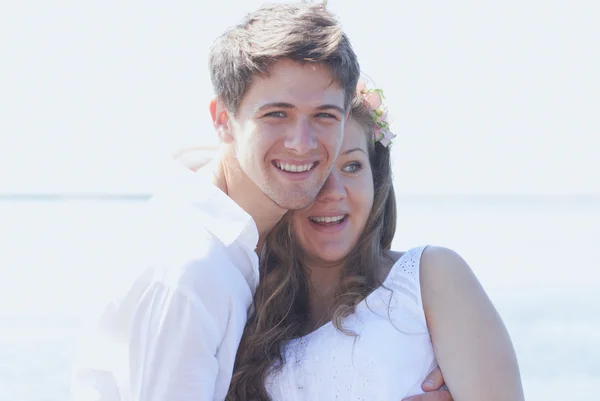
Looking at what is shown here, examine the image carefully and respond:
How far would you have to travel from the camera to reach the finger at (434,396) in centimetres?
317

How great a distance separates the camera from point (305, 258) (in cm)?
369

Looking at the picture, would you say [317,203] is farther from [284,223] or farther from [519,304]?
[519,304]

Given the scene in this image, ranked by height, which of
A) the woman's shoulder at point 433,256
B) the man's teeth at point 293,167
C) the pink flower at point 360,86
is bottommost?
the woman's shoulder at point 433,256

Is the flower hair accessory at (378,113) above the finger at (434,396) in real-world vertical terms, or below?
above

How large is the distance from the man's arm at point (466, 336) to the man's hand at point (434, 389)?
3cm

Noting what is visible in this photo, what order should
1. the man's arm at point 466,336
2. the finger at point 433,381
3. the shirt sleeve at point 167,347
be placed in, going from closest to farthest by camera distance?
the shirt sleeve at point 167,347 → the man's arm at point 466,336 → the finger at point 433,381

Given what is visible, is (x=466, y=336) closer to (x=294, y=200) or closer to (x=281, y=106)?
(x=294, y=200)

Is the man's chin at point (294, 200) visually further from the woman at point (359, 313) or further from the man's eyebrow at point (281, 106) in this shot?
the man's eyebrow at point (281, 106)

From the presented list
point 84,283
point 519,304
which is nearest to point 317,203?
point 519,304

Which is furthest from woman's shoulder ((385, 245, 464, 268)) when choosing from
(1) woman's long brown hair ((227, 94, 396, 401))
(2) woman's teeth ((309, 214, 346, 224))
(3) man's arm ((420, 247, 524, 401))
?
(2) woman's teeth ((309, 214, 346, 224))

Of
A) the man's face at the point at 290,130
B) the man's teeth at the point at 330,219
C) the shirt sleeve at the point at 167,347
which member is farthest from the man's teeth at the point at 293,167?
the shirt sleeve at the point at 167,347

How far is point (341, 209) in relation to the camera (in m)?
3.53

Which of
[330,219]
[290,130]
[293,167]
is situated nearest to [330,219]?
[330,219]

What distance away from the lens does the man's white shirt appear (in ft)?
9.23
